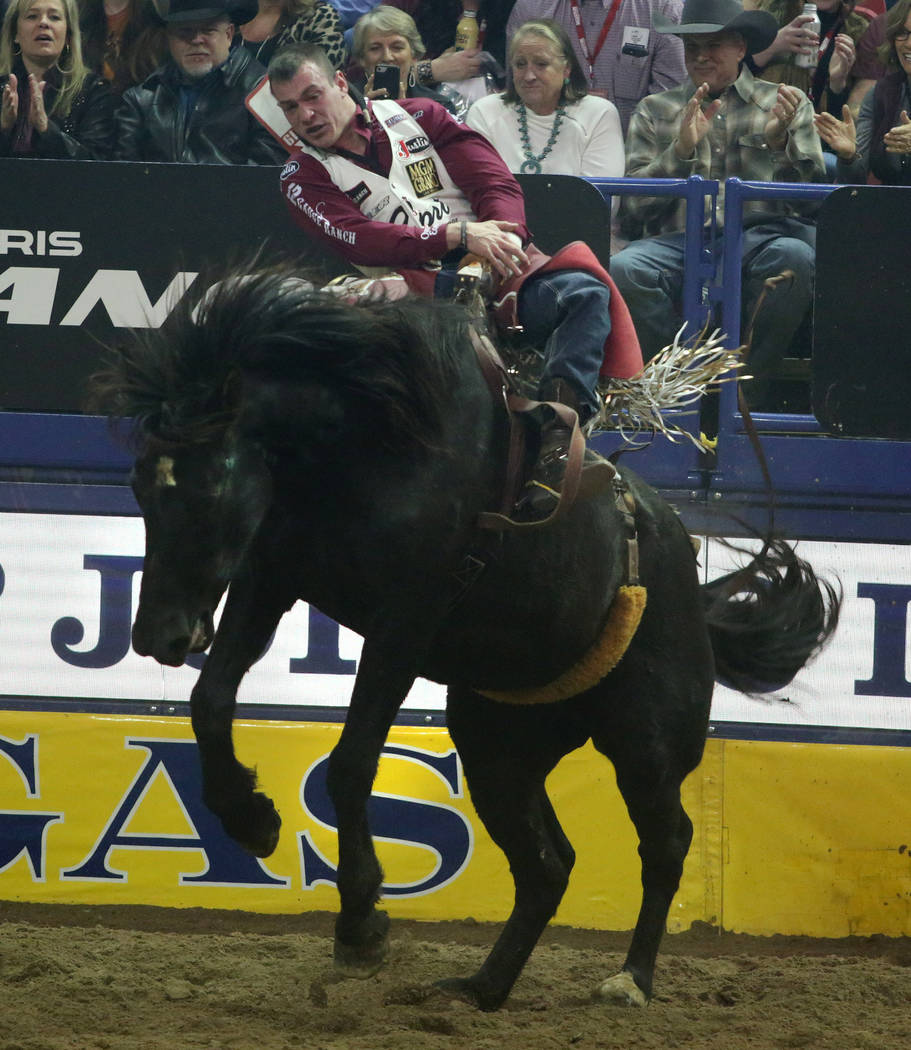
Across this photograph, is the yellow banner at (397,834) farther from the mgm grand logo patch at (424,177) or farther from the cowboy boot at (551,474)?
the mgm grand logo patch at (424,177)

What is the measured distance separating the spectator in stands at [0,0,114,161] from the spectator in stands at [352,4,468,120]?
1.13m

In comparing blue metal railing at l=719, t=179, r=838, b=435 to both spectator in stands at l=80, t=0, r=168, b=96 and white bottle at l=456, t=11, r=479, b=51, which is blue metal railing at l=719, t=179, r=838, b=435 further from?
spectator in stands at l=80, t=0, r=168, b=96

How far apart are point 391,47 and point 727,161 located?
1591 millimetres

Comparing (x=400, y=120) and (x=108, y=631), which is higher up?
(x=400, y=120)

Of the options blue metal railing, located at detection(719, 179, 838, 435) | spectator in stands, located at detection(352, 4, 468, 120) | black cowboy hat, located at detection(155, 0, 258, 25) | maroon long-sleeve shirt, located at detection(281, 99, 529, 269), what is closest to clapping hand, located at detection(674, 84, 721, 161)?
blue metal railing, located at detection(719, 179, 838, 435)

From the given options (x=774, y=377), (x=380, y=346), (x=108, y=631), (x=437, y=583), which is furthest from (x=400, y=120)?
(x=108, y=631)

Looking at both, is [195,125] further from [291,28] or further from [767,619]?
[767,619]

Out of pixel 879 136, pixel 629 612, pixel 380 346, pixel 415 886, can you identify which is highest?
pixel 879 136

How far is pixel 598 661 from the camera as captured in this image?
3941mm

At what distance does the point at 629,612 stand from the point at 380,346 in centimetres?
112

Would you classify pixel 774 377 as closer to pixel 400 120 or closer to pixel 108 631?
pixel 400 120

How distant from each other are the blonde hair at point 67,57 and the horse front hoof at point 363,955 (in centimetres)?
411

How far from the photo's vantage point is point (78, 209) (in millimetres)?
5184

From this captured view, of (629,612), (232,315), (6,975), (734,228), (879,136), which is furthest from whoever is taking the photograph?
(879,136)
